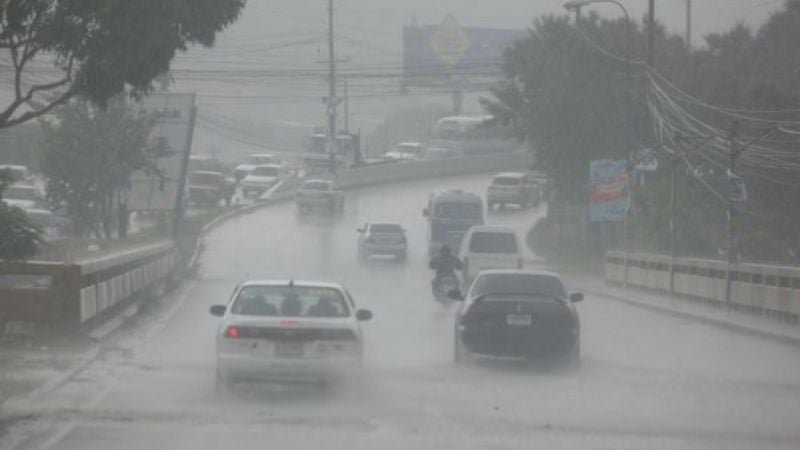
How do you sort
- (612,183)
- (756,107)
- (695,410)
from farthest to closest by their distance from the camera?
(756,107) < (612,183) < (695,410)

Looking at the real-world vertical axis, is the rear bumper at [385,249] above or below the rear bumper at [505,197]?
below

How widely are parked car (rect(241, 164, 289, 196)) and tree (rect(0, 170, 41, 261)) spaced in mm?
73176

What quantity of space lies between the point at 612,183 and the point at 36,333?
31.4m

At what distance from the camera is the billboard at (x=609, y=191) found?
52.5 meters

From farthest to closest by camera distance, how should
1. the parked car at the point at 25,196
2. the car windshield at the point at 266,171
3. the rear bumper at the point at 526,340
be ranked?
the car windshield at the point at 266,171, the parked car at the point at 25,196, the rear bumper at the point at 526,340

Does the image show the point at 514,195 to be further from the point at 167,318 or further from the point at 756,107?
the point at 167,318

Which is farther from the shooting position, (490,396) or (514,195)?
(514,195)

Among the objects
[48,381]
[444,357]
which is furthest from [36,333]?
[444,357]

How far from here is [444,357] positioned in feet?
83.8

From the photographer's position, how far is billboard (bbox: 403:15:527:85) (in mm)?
132500

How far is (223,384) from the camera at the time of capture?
1895cm

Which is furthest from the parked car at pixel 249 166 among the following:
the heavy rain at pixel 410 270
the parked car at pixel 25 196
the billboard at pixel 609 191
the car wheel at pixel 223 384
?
the car wheel at pixel 223 384

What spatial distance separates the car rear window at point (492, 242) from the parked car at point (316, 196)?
35.6 meters

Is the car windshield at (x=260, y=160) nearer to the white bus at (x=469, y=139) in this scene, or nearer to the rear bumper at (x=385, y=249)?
the white bus at (x=469, y=139)
